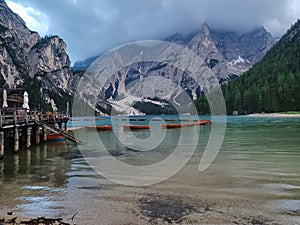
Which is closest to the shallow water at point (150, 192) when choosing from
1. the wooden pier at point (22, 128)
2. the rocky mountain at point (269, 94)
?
the wooden pier at point (22, 128)

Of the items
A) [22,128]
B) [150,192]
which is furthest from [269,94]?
[150,192]

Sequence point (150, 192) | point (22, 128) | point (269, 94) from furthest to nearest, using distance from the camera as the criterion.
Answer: point (269, 94) → point (22, 128) → point (150, 192)

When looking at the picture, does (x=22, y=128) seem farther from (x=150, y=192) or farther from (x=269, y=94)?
(x=269, y=94)

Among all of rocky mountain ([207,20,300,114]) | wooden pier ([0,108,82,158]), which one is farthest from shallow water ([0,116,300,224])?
rocky mountain ([207,20,300,114])

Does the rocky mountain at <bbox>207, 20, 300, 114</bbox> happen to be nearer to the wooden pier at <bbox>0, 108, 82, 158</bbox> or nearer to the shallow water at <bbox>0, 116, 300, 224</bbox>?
the wooden pier at <bbox>0, 108, 82, 158</bbox>

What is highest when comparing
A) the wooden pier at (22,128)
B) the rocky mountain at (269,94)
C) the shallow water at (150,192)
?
the rocky mountain at (269,94)

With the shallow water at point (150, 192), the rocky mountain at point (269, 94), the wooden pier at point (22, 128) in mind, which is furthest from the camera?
the rocky mountain at point (269, 94)

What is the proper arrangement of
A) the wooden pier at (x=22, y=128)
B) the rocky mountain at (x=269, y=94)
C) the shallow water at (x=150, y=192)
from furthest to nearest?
the rocky mountain at (x=269, y=94) < the wooden pier at (x=22, y=128) < the shallow water at (x=150, y=192)

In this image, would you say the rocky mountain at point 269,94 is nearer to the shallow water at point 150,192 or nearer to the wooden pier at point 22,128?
the wooden pier at point 22,128

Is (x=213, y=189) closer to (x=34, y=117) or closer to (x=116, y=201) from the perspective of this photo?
(x=116, y=201)

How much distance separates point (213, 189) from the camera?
1318cm

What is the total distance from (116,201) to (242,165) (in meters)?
10.9

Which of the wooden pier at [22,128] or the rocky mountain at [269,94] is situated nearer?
the wooden pier at [22,128]

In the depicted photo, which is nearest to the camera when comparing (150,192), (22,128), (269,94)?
(150,192)
